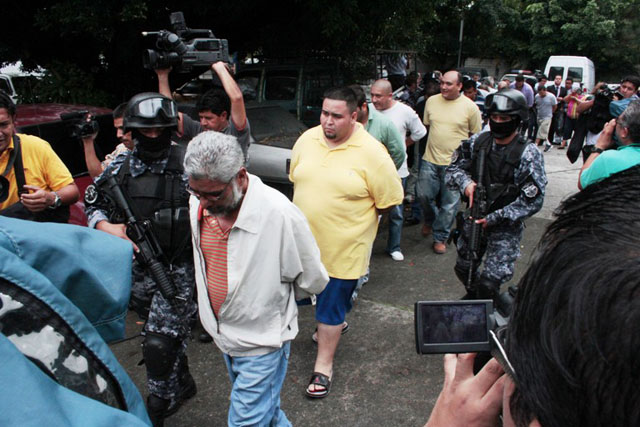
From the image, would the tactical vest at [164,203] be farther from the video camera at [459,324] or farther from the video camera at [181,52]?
the video camera at [459,324]

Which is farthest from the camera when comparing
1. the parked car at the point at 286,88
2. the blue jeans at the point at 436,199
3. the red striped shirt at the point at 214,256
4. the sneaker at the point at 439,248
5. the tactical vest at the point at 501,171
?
the parked car at the point at 286,88

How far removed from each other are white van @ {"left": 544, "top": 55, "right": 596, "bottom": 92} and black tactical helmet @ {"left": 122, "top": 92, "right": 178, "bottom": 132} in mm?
21533

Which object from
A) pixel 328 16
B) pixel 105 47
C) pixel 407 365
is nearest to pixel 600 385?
pixel 407 365

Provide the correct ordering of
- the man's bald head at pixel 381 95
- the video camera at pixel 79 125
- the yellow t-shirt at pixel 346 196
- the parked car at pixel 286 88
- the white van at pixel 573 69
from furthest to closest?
the white van at pixel 573 69
the parked car at pixel 286 88
the man's bald head at pixel 381 95
the video camera at pixel 79 125
the yellow t-shirt at pixel 346 196

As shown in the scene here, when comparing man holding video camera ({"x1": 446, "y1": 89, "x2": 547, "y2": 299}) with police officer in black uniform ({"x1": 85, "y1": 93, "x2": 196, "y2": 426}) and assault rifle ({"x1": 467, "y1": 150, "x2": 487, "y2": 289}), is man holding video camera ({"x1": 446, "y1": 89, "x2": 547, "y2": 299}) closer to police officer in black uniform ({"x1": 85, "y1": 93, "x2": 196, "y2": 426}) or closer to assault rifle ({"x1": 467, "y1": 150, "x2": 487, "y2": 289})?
assault rifle ({"x1": 467, "y1": 150, "x2": 487, "y2": 289})

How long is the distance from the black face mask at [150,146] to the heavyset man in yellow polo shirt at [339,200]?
2.86 feet

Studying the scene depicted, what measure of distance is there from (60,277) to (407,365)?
3034 mm

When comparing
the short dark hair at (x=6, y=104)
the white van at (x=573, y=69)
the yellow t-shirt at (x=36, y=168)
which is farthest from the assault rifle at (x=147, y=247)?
the white van at (x=573, y=69)

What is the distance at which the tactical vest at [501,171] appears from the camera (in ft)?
12.0

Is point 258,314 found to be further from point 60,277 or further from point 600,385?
point 600,385

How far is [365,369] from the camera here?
12.2 feet

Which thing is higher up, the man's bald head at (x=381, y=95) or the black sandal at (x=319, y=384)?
the man's bald head at (x=381, y=95)

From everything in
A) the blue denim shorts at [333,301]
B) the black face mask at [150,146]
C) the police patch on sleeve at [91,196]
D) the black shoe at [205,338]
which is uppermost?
the black face mask at [150,146]

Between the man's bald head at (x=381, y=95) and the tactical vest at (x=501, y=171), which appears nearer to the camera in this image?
the tactical vest at (x=501, y=171)
